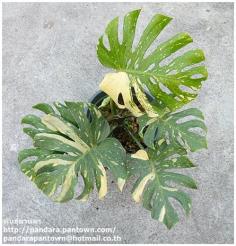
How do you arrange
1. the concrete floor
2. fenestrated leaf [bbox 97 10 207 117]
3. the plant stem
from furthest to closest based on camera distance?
the concrete floor < the plant stem < fenestrated leaf [bbox 97 10 207 117]

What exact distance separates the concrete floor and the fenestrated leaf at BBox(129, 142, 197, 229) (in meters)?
0.40

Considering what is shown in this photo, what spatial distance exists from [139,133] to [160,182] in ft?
0.50

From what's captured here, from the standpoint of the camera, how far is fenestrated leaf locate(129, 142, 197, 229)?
45.8 inches

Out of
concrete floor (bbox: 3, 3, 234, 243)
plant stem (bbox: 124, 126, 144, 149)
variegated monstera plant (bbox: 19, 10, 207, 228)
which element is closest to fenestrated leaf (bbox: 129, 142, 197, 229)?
variegated monstera plant (bbox: 19, 10, 207, 228)

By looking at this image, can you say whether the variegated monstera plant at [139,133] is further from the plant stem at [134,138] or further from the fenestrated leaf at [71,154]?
the plant stem at [134,138]

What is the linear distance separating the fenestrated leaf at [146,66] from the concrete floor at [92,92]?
54 cm

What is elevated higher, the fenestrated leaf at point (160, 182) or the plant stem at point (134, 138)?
the plant stem at point (134, 138)

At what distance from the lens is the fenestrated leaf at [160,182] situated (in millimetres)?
1162

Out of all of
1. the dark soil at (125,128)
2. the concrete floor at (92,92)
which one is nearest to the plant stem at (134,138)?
the dark soil at (125,128)

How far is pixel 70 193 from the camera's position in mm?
1131

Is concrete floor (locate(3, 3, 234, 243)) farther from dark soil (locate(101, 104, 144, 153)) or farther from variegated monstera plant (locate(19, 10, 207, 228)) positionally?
variegated monstera plant (locate(19, 10, 207, 228))

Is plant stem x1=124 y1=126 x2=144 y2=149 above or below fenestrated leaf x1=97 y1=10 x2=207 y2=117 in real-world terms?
below

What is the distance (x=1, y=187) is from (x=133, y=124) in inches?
22.6

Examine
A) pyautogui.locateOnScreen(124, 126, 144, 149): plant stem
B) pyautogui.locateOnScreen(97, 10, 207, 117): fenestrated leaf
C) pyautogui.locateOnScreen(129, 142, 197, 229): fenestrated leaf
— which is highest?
pyautogui.locateOnScreen(97, 10, 207, 117): fenestrated leaf
